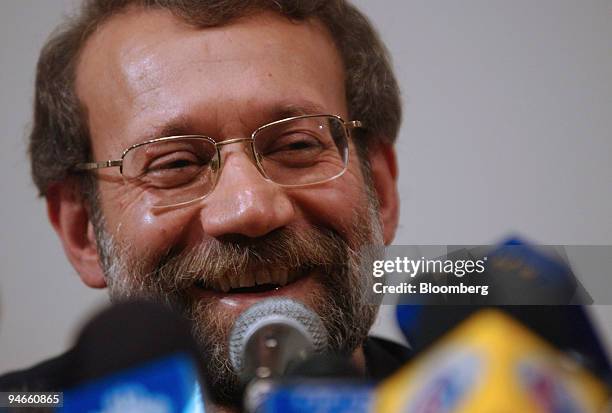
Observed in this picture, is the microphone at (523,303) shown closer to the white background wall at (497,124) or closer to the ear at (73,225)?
the white background wall at (497,124)

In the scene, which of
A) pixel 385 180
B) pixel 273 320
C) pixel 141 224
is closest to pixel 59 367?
pixel 141 224

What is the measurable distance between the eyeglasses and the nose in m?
0.01

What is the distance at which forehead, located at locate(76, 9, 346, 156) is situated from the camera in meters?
1.07

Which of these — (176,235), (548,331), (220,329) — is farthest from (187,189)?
(548,331)

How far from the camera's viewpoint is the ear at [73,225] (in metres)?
1.22

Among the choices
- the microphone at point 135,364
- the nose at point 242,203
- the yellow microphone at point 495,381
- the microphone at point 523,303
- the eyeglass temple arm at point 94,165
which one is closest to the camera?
the yellow microphone at point 495,381

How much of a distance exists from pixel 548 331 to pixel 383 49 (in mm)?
626

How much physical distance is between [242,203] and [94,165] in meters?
0.32

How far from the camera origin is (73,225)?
125cm


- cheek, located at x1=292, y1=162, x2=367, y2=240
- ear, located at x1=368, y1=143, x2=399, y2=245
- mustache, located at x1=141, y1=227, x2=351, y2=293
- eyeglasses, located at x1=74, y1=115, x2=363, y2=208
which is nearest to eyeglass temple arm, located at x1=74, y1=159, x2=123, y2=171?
eyeglasses, located at x1=74, y1=115, x2=363, y2=208

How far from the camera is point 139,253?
1.11 meters

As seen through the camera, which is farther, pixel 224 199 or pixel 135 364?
pixel 224 199

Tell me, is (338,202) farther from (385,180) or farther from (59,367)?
(59,367)

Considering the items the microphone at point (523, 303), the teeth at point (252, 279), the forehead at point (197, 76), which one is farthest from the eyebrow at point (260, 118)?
the microphone at point (523, 303)
